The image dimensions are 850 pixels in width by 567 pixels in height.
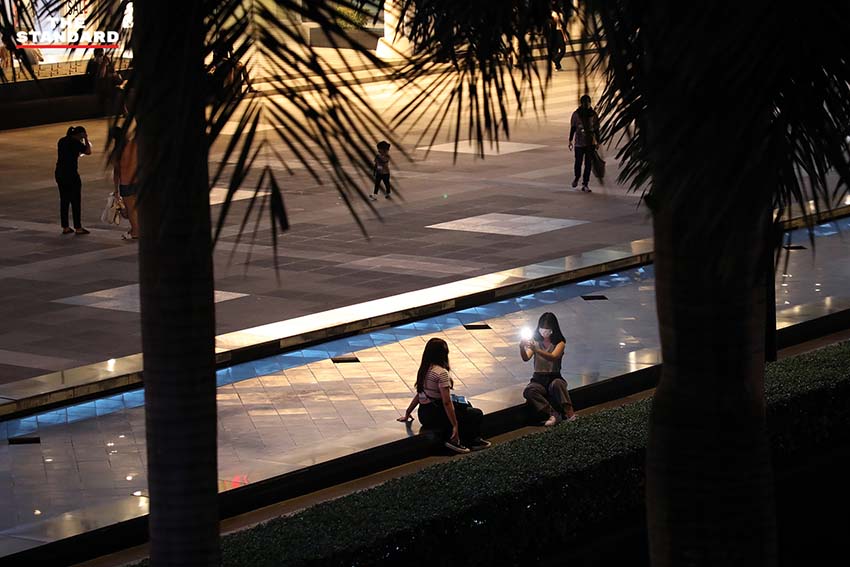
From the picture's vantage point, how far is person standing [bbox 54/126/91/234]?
20266mm

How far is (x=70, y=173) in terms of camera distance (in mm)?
20266

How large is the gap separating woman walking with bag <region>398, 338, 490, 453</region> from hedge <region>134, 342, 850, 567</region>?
7.26ft

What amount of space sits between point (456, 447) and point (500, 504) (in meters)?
3.97

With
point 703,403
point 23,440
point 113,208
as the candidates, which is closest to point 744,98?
point 703,403

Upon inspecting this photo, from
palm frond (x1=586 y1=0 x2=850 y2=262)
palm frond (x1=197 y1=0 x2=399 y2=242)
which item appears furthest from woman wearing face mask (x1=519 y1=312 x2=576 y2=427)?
palm frond (x1=197 y1=0 x2=399 y2=242)

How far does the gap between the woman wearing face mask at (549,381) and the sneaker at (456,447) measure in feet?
3.23

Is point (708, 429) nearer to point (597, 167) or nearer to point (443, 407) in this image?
point (597, 167)

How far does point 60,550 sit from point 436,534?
10.1ft

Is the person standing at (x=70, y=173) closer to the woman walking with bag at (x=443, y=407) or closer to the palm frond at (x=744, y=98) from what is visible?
the woman walking with bag at (x=443, y=407)

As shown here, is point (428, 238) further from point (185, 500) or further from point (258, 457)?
point (185, 500)

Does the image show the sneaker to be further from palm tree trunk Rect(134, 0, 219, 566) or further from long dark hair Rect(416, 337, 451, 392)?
palm tree trunk Rect(134, 0, 219, 566)

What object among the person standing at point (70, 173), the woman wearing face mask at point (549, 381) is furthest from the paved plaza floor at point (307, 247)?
the woman wearing face mask at point (549, 381)

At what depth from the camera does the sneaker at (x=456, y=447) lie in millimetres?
11539

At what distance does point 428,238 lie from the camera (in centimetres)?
2045
